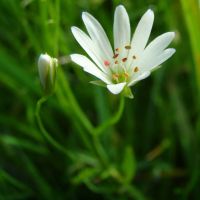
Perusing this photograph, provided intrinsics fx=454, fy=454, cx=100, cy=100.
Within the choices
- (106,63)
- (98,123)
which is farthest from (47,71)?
(98,123)

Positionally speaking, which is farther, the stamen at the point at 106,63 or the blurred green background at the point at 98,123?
the blurred green background at the point at 98,123

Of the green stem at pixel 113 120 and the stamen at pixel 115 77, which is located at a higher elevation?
the stamen at pixel 115 77

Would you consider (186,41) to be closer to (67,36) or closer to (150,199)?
(67,36)

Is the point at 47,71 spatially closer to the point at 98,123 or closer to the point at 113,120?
the point at 113,120

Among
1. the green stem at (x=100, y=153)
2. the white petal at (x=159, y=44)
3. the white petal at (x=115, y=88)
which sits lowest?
the green stem at (x=100, y=153)

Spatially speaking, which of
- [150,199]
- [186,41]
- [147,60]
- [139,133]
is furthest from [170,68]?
[147,60]

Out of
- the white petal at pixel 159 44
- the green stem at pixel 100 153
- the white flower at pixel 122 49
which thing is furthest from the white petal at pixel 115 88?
the green stem at pixel 100 153

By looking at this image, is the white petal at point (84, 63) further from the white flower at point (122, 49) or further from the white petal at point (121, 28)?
the white petal at point (121, 28)

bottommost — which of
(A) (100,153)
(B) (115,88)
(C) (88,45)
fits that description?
(A) (100,153)
